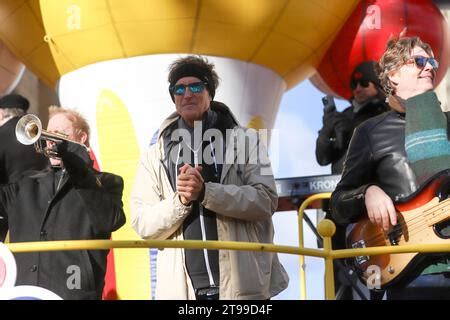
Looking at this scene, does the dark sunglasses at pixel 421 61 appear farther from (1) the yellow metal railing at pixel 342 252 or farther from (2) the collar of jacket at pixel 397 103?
(1) the yellow metal railing at pixel 342 252

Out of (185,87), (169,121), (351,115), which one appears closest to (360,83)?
(351,115)

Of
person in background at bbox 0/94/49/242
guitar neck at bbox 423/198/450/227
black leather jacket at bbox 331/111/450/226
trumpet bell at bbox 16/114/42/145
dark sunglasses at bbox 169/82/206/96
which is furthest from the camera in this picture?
person in background at bbox 0/94/49/242

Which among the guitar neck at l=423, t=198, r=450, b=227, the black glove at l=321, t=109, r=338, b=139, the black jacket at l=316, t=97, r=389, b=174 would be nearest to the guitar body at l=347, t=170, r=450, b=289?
the guitar neck at l=423, t=198, r=450, b=227

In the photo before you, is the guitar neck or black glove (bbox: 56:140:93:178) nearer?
the guitar neck

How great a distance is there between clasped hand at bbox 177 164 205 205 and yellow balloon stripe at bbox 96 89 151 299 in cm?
190

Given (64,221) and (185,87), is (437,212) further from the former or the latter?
(64,221)

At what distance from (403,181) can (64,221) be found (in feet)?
6.22

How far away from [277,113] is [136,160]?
4.62 ft

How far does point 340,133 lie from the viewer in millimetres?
7082

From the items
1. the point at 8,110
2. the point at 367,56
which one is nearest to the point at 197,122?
the point at 8,110

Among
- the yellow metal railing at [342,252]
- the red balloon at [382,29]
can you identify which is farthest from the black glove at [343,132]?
the yellow metal railing at [342,252]

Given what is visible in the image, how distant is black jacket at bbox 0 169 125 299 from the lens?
4902mm

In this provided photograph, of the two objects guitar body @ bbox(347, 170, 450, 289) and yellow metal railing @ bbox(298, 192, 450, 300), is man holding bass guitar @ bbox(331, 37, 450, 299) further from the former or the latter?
yellow metal railing @ bbox(298, 192, 450, 300)
